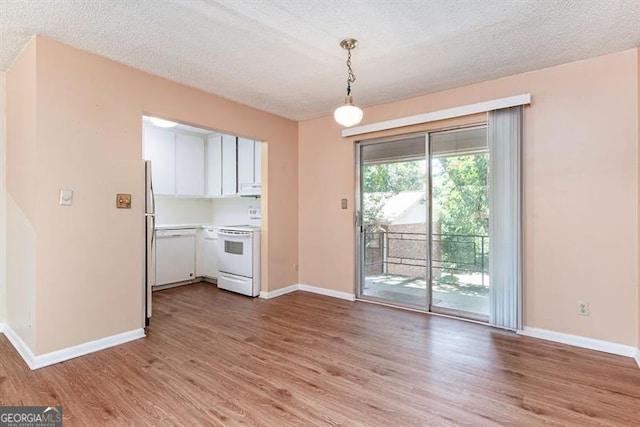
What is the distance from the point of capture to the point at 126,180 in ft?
9.97

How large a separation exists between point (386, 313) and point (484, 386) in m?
1.65

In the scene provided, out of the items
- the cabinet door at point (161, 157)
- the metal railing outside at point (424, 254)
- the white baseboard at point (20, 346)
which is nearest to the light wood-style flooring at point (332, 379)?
the white baseboard at point (20, 346)

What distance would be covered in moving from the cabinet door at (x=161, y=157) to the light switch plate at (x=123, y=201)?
2.10m

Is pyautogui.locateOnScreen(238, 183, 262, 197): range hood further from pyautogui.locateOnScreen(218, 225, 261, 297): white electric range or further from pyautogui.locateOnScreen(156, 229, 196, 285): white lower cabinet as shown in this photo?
pyautogui.locateOnScreen(156, 229, 196, 285): white lower cabinet

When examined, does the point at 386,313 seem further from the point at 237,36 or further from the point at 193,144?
the point at 193,144

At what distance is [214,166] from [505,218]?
14.4ft

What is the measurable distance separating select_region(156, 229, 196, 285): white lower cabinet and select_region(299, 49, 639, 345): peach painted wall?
4.38 metres

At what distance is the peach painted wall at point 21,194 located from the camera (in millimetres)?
2578

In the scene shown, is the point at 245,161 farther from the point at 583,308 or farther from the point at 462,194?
the point at 583,308

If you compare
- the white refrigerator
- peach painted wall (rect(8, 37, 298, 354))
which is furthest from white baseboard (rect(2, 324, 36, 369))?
the white refrigerator

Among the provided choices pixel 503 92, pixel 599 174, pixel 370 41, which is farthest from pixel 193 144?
pixel 599 174

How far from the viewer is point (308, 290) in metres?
4.94

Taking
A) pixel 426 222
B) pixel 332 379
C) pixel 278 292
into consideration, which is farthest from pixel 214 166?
pixel 332 379

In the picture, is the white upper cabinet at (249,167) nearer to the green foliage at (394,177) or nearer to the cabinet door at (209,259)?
the cabinet door at (209,259)
